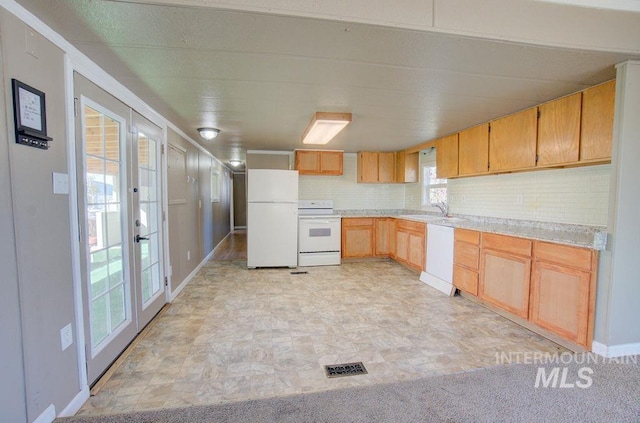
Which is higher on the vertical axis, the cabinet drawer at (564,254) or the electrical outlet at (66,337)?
the cabinet drawer at (564,254)

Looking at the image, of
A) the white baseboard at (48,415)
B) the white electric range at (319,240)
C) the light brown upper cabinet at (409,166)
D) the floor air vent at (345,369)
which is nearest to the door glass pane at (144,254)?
the white baseboard at (48,415)

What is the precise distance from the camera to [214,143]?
15.8 feet

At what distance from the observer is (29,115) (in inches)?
52.2

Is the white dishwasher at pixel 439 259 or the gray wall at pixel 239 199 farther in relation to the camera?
the gray wall at pixel 239 199

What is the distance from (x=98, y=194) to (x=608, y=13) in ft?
11.3

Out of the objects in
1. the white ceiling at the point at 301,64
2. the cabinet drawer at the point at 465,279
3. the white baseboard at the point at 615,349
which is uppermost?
the white ceiling at the point at 301,64

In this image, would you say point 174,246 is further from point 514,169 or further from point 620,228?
point 620,228

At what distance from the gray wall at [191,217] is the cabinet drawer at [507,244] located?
349cm

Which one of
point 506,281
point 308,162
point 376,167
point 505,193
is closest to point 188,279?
point 308,162

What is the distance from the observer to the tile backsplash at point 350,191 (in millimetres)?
5699

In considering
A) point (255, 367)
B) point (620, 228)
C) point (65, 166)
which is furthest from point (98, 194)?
point (620, 228)

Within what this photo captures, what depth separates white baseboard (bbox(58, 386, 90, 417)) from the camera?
1551 mm

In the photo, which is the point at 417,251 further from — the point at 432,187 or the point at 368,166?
the point at 368,166

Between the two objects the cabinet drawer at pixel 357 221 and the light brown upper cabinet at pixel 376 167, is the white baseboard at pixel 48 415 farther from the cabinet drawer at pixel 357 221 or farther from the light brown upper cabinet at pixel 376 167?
the light brown upper cabinet at pixel 376 167
